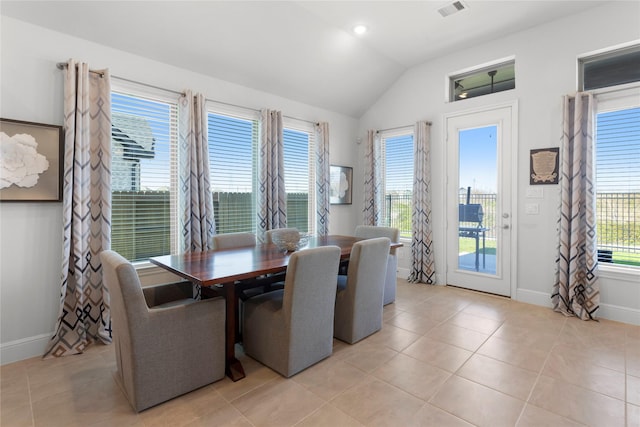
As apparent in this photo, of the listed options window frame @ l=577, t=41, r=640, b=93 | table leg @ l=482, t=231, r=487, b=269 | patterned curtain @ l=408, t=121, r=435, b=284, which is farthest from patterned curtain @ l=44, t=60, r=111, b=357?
window frame @ l=577, t=41, r=640, b=93

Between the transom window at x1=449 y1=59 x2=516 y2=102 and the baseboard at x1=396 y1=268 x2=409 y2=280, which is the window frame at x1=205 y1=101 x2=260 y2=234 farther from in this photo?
the transom window at x1=449 y1=59 x2=516 y2=102

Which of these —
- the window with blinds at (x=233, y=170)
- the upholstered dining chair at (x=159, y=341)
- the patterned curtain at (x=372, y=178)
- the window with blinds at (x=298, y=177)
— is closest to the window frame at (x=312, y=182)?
the window with blinds at (x=298, y=177)

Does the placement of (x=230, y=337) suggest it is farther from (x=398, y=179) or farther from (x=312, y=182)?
(x=398, y=179)

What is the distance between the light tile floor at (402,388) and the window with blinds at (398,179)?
2.35 metres

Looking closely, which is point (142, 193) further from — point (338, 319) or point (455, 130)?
point (455, 130)

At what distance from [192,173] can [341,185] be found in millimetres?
2601

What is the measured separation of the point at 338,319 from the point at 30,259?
8.53ft

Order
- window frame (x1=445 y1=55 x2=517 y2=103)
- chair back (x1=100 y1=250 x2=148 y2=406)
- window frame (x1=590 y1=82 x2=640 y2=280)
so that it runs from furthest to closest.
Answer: window frame (x1=445 y1=55 x2=517 y2=103) → window frame (x1=590 y1=82 x2=640 y2=280) → chair back (x1=100 y1=250 x2=148 y2=406)

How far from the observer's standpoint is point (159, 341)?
185 cm

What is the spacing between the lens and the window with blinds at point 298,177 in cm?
451

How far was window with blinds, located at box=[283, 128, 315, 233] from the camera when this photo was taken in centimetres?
451

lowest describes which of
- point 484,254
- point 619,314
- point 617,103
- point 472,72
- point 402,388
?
point 402,388

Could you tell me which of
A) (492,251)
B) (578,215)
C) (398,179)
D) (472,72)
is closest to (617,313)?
(578,215)

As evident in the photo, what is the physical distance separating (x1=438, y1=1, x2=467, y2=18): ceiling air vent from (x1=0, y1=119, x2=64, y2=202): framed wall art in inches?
152
